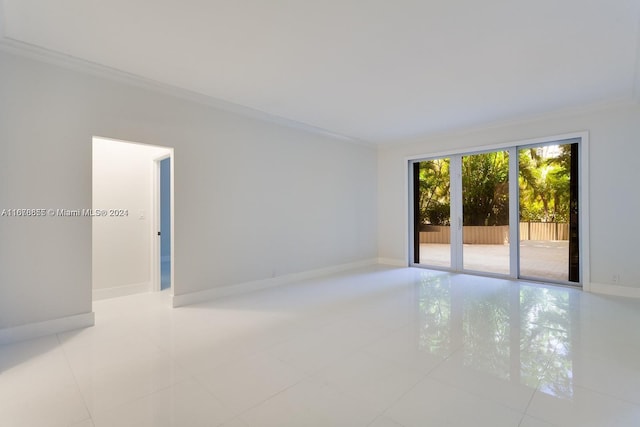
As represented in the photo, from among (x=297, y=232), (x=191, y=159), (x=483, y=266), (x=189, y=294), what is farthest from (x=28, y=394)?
(x=483, y=266)

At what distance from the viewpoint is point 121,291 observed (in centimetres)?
456

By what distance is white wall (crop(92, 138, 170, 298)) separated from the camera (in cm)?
440

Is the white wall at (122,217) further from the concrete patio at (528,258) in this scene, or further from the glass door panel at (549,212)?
the glass door panel at (549,212)

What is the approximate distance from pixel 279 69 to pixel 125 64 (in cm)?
160

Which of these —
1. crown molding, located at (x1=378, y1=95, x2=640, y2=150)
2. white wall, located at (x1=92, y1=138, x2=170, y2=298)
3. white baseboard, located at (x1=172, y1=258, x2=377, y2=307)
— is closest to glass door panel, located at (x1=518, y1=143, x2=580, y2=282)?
crown molding, located at (x1=378, y1=95, x2=640, y2=150)

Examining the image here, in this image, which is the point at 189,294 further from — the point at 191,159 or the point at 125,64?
the point at 125,64

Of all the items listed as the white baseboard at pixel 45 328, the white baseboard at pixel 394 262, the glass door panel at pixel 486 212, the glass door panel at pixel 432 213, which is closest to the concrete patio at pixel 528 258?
the glass door panel at pixel 486 212

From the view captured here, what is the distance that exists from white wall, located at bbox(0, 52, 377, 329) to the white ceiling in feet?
1.34

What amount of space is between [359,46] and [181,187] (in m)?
2.72

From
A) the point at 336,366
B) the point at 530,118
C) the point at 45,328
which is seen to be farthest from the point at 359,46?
the point at 45,328

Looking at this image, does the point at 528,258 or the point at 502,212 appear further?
the point at 502,212

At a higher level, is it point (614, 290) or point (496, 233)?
point (496, 233)

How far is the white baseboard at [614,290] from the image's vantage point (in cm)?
429

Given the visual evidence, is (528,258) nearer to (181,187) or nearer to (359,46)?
(359,46)
